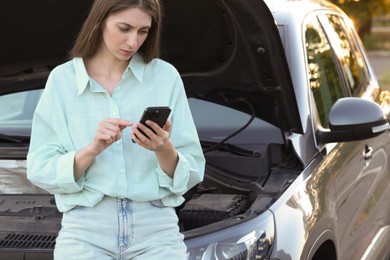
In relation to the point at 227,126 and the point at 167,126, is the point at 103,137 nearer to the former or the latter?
the point at 167,126

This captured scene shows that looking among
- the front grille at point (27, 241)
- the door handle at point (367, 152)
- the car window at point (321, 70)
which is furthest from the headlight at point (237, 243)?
the door handle at point (367, 152)

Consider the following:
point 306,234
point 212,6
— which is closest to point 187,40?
point 212,6

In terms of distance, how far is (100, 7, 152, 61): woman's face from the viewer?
274 centimetres

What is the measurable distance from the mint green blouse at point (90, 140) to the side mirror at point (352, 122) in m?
1.48

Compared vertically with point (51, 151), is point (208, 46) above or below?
below

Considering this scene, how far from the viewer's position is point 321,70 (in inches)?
186

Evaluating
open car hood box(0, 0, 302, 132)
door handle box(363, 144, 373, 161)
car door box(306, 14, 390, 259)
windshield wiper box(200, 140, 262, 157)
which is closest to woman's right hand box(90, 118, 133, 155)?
open car hood box(0, 0, 302, 132)

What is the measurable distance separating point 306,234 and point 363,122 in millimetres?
875

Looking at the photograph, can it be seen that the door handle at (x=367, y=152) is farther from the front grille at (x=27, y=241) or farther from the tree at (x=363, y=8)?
the tree at (x=363, y=8)

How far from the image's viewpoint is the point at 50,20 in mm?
4312

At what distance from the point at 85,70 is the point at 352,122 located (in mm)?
1741

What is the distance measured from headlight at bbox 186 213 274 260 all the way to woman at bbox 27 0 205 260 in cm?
30

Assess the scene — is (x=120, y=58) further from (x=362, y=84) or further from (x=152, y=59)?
(x=362, y=84)

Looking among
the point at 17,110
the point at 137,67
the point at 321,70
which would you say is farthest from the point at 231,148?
the point at 137,67
